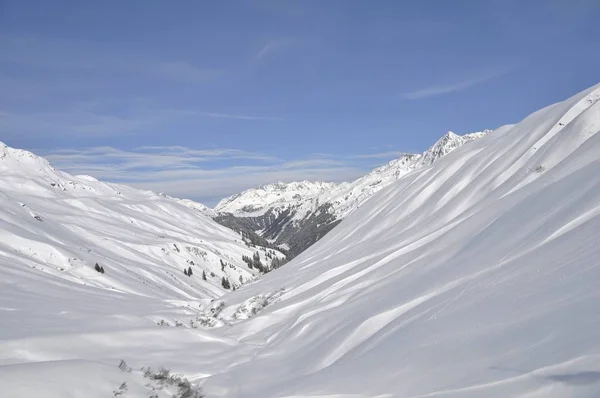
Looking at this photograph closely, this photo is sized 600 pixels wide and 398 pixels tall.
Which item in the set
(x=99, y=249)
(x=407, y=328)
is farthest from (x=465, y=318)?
(x=99, y=249)

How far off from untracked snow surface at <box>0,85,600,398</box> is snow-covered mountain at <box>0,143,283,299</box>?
836 inches

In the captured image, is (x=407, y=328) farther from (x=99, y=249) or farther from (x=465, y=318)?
(x=99, y=249)

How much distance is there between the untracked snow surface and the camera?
816 cm

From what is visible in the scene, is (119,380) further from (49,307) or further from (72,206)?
(72,206)


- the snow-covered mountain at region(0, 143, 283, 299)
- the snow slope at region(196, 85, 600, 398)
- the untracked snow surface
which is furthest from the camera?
the snow-covered mountain at region(0, 143, 283, 299)

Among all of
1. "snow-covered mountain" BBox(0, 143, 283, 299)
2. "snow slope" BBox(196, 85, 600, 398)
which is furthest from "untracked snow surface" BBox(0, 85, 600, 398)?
"snow-covered mountain" BBox(0, 143, 283, 299)

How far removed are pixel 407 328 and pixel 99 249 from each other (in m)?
83.5

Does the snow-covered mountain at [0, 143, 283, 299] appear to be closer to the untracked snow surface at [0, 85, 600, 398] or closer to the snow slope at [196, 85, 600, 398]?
the untracked snow surface at [0, 85, 600, 398]

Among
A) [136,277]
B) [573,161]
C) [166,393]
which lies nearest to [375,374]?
[166,393]

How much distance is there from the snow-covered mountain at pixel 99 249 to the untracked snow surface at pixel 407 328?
21.2 m

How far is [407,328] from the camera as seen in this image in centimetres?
1263

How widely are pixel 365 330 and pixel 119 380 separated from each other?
8409 mm

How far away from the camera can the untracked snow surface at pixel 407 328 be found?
26.8 feet

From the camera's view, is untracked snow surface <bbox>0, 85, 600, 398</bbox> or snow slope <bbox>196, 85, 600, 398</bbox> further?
untracked snow surface <bbox>0, 85, 600, 398</bbox>
